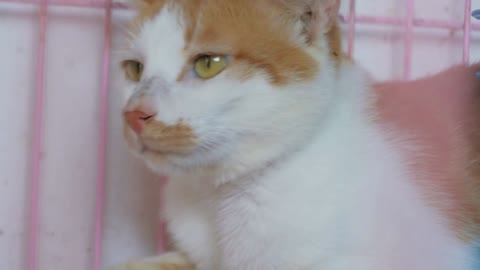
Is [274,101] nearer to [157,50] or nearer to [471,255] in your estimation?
[157,50]

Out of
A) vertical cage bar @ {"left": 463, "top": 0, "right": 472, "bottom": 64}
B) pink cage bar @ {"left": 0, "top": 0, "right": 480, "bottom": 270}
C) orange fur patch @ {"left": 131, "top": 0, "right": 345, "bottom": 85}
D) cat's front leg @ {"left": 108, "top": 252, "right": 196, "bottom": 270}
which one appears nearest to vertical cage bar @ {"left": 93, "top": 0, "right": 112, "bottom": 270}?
pink cage bar @ {"left": 0, "top": 0, "right": 480, "bottom": 270}

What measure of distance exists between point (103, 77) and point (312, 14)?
40 cm

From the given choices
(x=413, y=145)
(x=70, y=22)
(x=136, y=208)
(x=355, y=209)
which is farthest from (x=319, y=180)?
(x=70, y=22)

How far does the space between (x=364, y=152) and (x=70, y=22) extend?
1.73 ft

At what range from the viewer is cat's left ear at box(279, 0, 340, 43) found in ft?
2.21

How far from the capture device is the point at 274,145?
667mm

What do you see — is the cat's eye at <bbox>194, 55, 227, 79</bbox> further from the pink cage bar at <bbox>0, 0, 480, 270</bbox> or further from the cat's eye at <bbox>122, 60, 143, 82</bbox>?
the pink cage bar at <bbox>0, 0, 480, 270</bbox>

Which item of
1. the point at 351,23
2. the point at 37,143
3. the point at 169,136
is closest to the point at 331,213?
the point at 169,136

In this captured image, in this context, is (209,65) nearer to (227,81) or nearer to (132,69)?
(227,81)

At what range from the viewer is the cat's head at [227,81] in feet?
2.03

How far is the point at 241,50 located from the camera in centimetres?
65

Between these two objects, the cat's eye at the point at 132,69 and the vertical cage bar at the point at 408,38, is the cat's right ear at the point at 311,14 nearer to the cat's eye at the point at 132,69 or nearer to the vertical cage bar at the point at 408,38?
the cat's eye at the point at 132,69

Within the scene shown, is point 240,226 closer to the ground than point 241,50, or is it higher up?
closer to the ground

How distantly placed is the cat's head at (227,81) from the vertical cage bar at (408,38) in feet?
1.09
